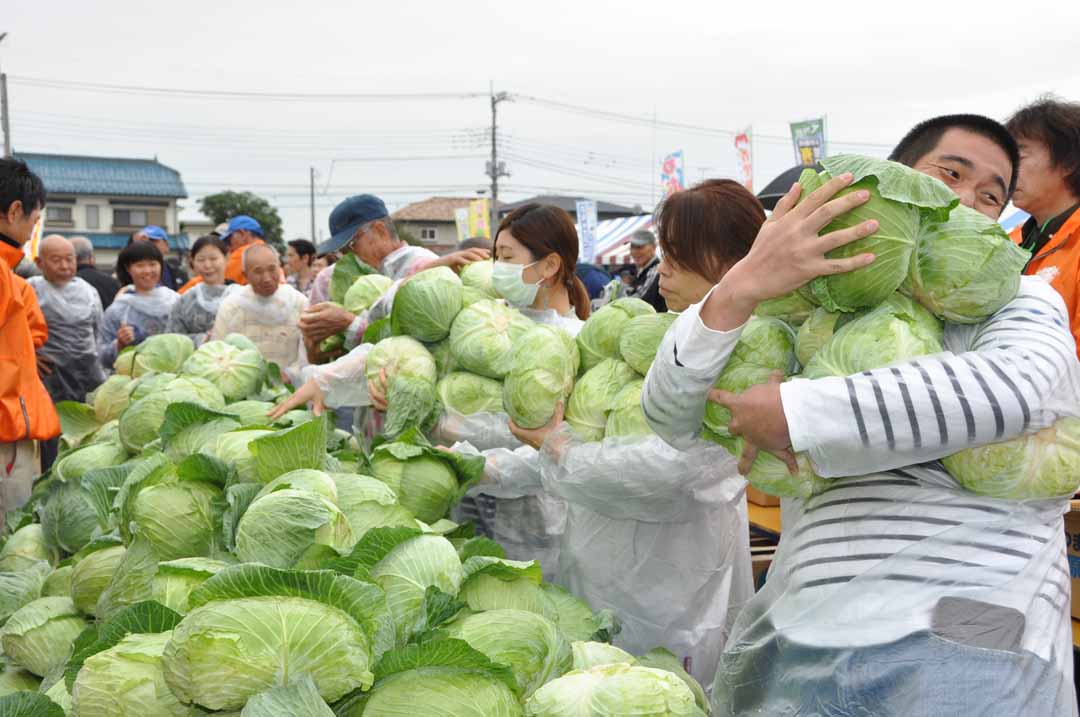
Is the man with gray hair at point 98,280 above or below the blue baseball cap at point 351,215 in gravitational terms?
below

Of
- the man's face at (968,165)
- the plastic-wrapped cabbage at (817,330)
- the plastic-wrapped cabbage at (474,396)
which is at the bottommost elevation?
the plastic-wrapped cabbage at (474,396)

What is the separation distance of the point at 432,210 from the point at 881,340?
6634 cm

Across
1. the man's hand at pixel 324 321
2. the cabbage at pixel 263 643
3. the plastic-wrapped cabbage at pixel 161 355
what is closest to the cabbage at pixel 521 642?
the cabbage at pixel 263 643

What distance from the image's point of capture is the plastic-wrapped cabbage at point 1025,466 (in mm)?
1521

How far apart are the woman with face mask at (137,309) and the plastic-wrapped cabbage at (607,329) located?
590 centimetres

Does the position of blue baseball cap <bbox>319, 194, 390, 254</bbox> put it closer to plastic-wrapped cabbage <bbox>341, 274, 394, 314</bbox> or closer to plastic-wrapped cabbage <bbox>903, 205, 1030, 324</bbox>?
plastic-wrapped cabbage <bbox>341, 274, 394, 314</bbox>

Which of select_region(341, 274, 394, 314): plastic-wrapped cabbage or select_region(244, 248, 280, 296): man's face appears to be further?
select_region(244, 248, 280, 296): man's face

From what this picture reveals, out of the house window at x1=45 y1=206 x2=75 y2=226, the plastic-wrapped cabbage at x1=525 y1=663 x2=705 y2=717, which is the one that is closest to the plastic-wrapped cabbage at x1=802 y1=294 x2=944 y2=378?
the plastic-wrapped cabbage at x1=525 y1=663 x2=705 y2=717

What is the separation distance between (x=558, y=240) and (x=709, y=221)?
1228mm

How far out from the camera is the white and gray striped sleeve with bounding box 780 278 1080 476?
58.1 inches

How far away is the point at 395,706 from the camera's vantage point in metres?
1.60

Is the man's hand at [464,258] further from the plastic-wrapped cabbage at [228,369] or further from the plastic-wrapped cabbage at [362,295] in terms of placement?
the plastic-wrapped cabbage at [228,369]

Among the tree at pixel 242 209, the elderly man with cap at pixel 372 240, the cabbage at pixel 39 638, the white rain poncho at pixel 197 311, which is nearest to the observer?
the cabbage at pixel 39 638

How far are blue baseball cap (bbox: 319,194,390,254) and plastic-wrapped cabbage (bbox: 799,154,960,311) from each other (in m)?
4.05
